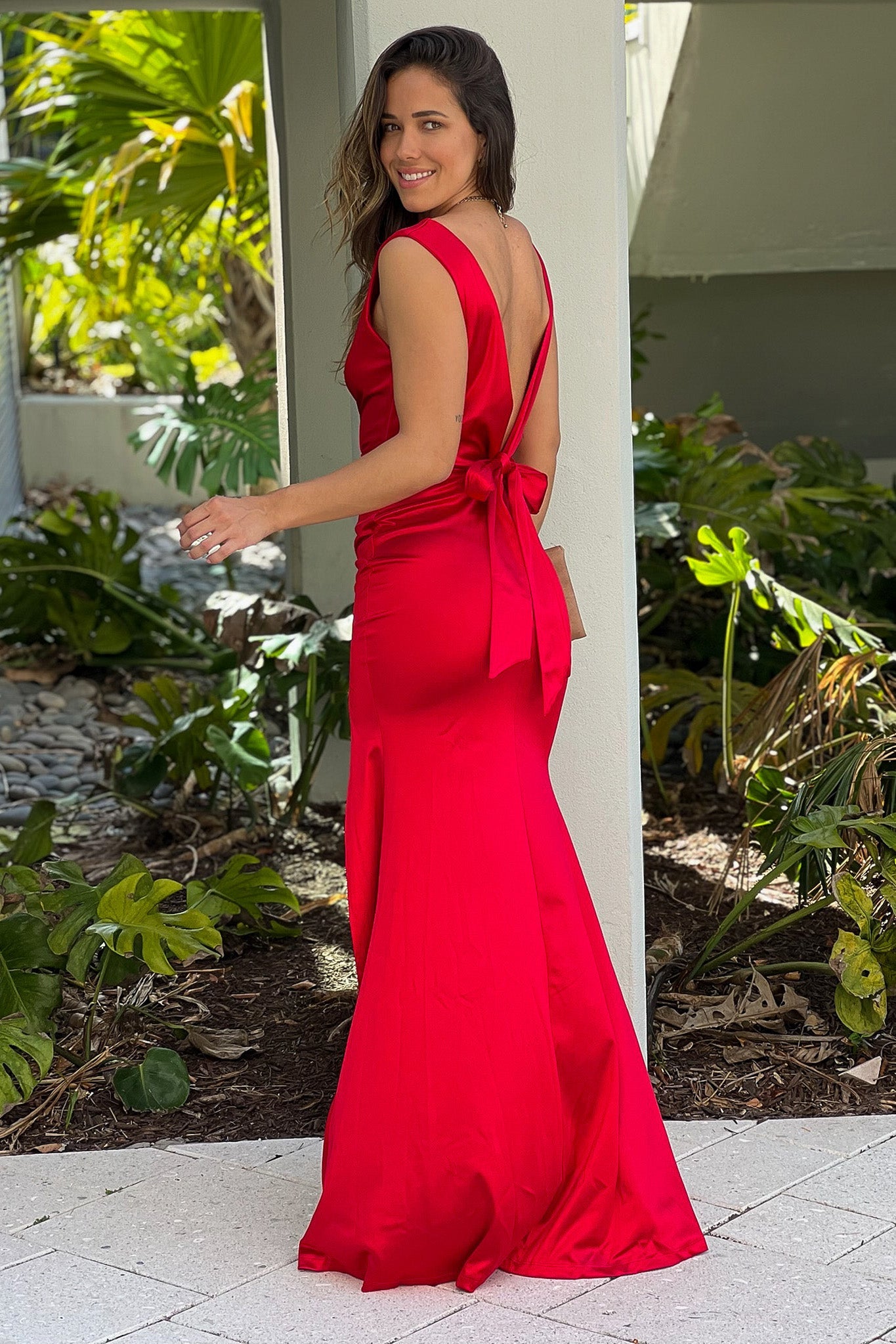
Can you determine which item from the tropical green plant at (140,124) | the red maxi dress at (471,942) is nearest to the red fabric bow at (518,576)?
the red maxi dress at (471,942)

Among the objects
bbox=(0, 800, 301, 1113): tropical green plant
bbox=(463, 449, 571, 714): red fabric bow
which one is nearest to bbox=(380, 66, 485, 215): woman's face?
bbox=(463, 449, 571, 714): red fabric bow

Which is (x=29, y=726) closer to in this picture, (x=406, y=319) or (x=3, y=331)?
(x=406, y=319)

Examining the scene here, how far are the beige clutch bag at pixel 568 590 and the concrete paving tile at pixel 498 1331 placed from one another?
1037 millimetres

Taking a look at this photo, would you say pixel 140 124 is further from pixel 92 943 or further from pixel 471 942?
pixel 471 942

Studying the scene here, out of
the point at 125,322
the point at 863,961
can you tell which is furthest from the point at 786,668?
the point at 125,322

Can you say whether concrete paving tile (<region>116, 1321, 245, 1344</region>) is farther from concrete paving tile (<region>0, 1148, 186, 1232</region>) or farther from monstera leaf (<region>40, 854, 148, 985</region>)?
monstera leaf (<region>40, 854, 148, 985</region>)

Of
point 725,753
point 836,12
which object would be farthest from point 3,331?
point 725,753

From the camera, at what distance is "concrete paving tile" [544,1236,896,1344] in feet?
7.44

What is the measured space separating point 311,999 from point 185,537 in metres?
1.86

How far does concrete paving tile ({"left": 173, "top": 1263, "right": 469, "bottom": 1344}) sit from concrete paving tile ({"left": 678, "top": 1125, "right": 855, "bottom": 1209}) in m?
0.57

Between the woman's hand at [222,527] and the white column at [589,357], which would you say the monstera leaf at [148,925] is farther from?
the woman's hand at [222,527]

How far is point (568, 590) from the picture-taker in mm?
2594

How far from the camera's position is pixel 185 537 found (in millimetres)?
2127

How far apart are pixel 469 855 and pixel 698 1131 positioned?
934mm
